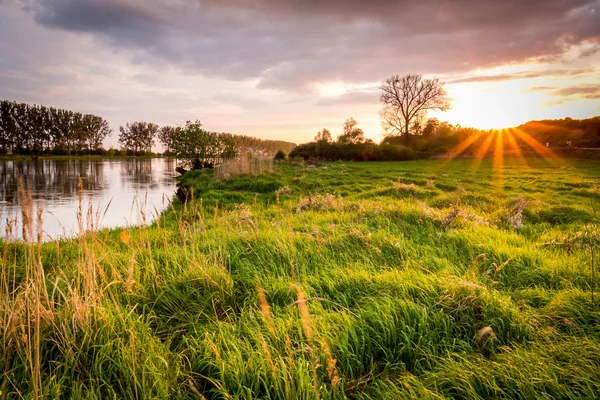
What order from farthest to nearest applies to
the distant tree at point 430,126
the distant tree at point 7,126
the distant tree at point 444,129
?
the distant tree at point 7,126, the distant tree at point 430,126, the distant tree at point 444,129

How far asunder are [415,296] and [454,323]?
547 mm

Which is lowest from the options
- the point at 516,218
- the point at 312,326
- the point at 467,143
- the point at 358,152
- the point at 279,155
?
the point at 312,326

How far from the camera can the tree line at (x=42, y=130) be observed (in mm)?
69812

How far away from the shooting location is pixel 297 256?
4.58 meters

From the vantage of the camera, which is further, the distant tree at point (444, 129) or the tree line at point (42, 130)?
the tree line at point (42, 130)

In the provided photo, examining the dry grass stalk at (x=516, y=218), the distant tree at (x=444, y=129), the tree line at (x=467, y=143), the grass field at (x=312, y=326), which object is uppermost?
the distant tree at (x=444, y=129)

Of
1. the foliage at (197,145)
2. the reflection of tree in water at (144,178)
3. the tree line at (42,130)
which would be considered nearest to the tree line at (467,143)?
the foliage at (197,145)

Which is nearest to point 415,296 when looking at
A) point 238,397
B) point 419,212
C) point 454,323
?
point 454,323

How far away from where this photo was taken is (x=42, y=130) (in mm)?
75625

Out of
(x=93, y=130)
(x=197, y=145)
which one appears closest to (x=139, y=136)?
(x=93, y=130)

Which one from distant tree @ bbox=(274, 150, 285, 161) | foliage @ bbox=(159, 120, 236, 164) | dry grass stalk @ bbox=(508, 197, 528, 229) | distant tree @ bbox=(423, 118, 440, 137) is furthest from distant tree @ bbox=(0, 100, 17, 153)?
dry grass stalk @ bbox=(508, 197, 528, 229)

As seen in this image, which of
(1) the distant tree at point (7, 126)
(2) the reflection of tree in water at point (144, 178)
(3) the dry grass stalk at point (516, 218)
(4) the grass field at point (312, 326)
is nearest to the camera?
(4) the grass field at point (312, 326)

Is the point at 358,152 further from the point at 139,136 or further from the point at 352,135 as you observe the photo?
the point at 139,136

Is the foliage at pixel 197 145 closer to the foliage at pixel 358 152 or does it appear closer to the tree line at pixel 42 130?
the foliage at pixel 358 152
